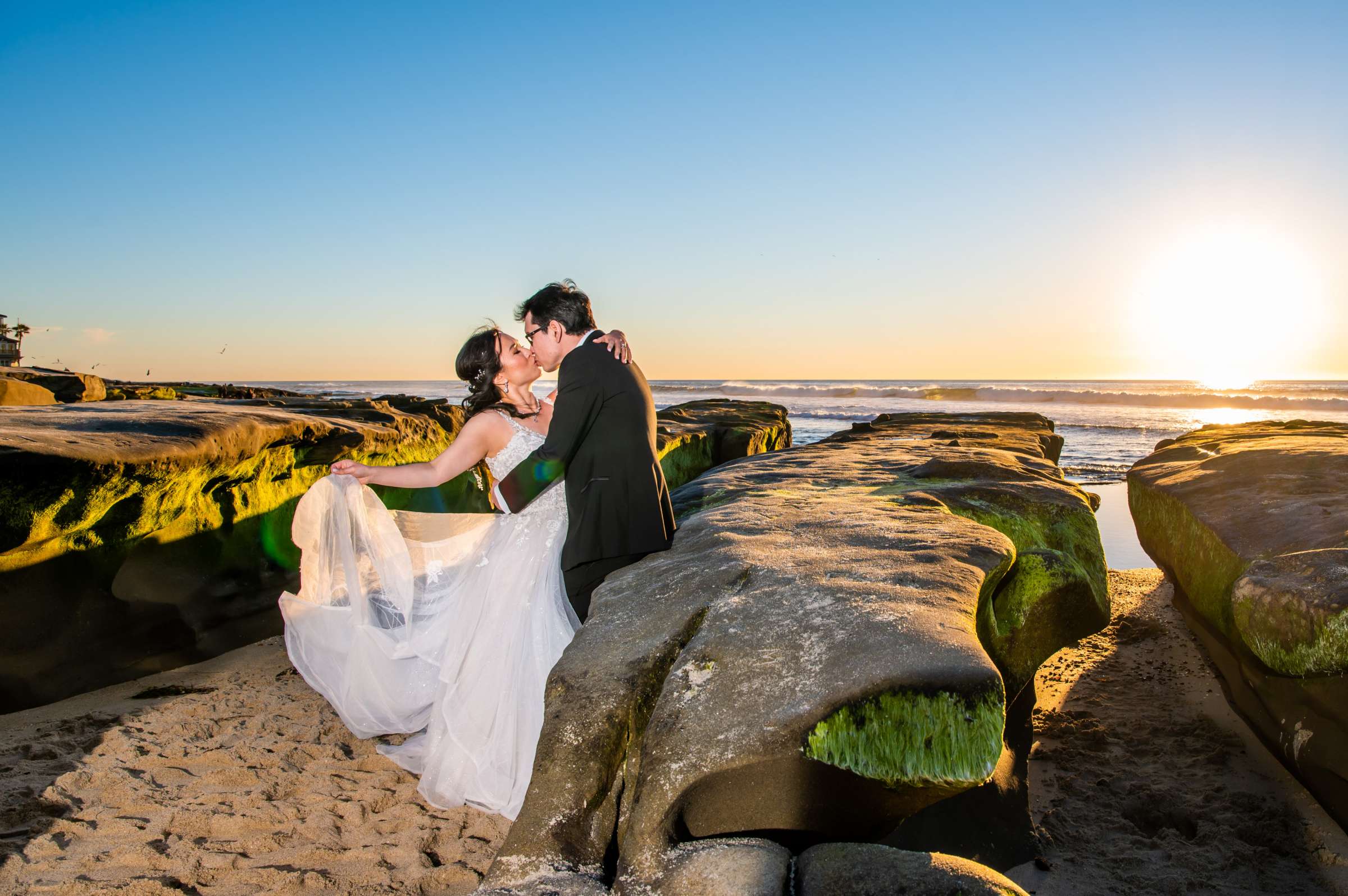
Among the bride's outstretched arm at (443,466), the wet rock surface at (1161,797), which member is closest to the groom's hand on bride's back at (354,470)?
the bride's outstretched arm at (443,466)

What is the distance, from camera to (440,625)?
4.24m

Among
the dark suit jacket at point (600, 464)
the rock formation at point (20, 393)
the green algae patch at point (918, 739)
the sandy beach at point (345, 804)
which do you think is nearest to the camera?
the green algae patch at point (918, 739)

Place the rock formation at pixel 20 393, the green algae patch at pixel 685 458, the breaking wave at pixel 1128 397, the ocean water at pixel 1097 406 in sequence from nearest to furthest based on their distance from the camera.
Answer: the rock formation at pixel 20 393
the green algae patch at pixel 685 458
the ocean water at pixel 1097 406
the breaking wave at pixel 1128 397

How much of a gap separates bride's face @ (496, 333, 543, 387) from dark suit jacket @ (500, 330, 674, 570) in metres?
0.66

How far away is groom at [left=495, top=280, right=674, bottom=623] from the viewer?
11.9 feet

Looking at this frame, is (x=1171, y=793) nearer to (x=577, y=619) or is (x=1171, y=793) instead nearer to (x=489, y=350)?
(x=577, y=619)

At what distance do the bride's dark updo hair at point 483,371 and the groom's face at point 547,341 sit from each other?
0.49 meters

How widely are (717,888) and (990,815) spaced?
1.82 metres

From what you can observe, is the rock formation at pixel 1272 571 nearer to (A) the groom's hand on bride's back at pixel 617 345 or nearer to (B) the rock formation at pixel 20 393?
(A) the groom's hand on bride's back at pixel 617 345

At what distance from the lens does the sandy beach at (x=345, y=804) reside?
296 cm

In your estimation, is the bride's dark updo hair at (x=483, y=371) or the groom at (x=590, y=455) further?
the bride's dark updo hair at (x=483, y=371)

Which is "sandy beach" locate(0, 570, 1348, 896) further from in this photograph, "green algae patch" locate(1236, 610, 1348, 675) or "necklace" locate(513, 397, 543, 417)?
"necklace" locate(513, 397, 543, 417)

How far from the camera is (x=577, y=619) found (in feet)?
12.9

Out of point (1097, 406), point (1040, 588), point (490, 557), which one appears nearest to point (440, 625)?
point (490, 557)
